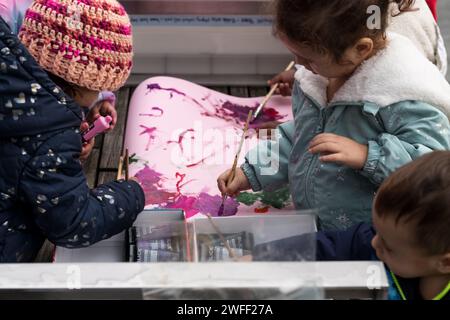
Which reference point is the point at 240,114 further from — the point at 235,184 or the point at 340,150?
the point at 340,150

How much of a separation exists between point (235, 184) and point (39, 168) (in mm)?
480

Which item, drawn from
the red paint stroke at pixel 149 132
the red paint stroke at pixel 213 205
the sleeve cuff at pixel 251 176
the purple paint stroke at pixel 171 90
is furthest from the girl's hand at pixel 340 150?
the purple paint stroke at pixel 171 90

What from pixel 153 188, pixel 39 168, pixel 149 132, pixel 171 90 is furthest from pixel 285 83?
pixel 39 168

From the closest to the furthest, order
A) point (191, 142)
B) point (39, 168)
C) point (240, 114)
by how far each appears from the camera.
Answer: point (39, 168) → point (191, 142) → point (240, 114)

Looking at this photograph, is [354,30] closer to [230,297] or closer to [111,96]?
[230,297]

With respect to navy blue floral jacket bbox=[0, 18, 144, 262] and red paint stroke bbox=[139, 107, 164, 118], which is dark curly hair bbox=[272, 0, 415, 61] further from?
red paint stroke bbox=[139, 107, 164, 118]

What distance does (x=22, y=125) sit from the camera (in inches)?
Answer: 42.1

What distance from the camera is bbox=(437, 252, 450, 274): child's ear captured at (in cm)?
93

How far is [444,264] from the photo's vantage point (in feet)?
3.07

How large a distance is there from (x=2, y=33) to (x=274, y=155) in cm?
62

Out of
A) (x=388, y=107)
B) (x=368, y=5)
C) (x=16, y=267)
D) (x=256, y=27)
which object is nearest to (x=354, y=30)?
(x=368, y=5)

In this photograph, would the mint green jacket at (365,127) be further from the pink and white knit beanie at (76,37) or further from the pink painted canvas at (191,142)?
the pink and white knit beanie at (76,37)

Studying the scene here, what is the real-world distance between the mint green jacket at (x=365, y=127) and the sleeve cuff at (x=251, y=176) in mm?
70

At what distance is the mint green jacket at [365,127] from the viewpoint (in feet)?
3.88
